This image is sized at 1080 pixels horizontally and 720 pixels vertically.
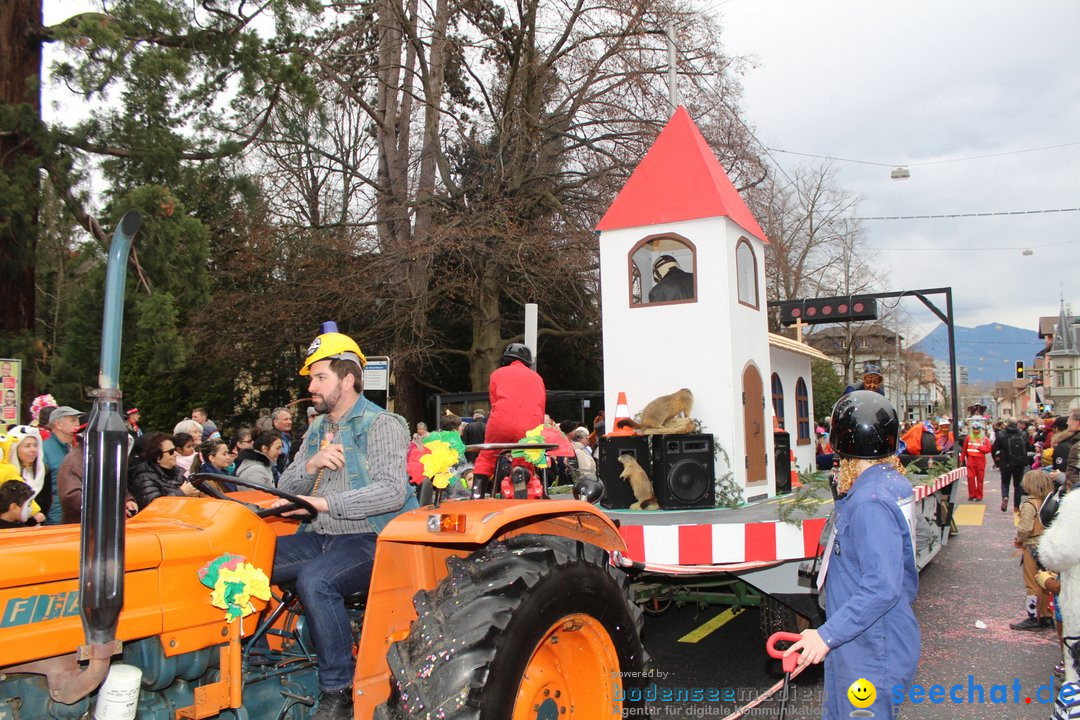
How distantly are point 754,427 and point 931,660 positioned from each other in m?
2.19

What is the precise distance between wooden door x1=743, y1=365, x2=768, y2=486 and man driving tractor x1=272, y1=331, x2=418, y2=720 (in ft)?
13.2

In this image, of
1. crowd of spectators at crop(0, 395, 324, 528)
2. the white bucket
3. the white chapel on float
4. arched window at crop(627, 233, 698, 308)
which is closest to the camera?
the white bucket

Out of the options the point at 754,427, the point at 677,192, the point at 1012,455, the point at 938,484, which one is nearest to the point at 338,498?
the point at 754,427

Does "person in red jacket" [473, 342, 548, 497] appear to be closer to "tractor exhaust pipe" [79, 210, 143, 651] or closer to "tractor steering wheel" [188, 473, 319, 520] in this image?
"tractor steering wheel" [188, 473, 319, 520]

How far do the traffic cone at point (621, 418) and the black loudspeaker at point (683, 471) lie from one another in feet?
0.91

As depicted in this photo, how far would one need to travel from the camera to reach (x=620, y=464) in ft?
21.6

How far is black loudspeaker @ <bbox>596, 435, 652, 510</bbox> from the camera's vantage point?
21.5 ft

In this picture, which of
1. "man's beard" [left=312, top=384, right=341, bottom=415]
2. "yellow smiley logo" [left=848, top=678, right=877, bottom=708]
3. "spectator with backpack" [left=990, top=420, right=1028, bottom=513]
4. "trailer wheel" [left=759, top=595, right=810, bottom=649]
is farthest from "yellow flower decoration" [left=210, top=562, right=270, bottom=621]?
"spectator with backpack" [left=990, top=420, right=1028, bottom=513]

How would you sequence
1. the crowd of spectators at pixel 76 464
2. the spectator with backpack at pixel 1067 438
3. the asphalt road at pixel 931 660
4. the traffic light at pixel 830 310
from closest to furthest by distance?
the asphalt road at pixel 931 660, the crowd of spectators at pixel 76 464, the spectator with backpack at pixel 1067 438, the traffic light at pixel 830 310

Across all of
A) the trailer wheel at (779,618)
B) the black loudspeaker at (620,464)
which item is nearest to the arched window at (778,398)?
the black loudspeaker at (620,464)

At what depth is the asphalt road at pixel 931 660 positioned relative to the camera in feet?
16.1

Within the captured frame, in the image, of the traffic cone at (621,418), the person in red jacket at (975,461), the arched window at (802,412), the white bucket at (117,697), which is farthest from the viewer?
the person in red jacket at (975,461)

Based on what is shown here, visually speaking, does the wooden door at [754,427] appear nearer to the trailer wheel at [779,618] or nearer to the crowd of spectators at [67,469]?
the trailer wheel at [779,618]

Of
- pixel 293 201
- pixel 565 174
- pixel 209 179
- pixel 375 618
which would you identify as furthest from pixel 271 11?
pixel 375 618
